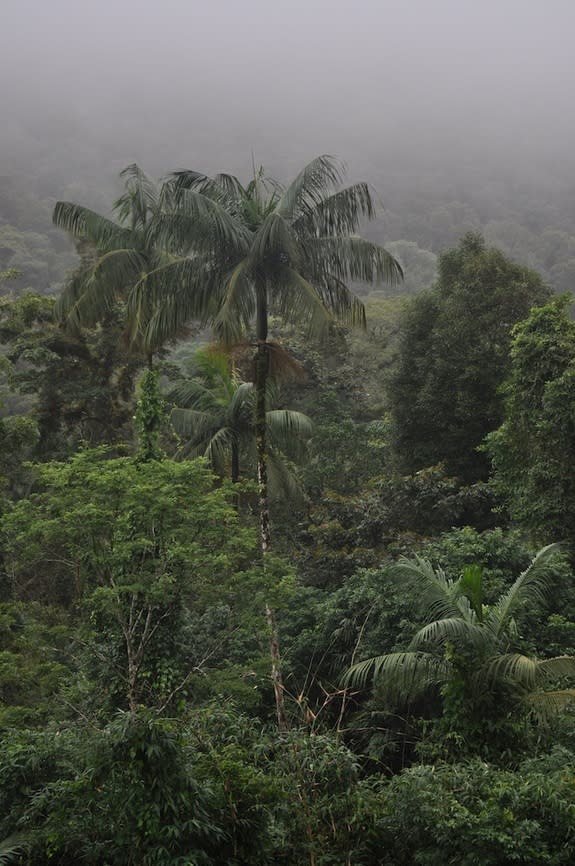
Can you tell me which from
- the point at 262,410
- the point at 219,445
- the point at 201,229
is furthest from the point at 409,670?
the point at 219,445

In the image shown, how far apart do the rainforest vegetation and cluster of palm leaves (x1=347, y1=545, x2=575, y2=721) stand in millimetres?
36

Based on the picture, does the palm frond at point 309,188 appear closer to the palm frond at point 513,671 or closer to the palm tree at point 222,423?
the palm tree at point 222,423

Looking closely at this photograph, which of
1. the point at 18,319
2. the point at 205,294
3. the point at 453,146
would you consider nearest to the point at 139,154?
the point at 453,146

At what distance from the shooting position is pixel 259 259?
11.7 metres

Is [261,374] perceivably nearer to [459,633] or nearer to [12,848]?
[459,633]

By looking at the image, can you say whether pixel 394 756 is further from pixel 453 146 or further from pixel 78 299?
pixel 453 146

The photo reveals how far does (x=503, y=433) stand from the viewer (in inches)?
613

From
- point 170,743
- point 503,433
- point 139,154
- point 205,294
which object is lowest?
point 170,743

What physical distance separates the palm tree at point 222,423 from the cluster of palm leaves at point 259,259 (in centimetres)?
379

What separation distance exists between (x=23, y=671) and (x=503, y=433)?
960 centimetres

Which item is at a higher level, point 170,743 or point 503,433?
point 503,433

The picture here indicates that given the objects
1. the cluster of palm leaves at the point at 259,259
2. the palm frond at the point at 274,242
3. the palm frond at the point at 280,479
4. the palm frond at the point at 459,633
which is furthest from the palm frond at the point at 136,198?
the palm frond at the point at 459,633

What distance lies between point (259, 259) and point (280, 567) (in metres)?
4.46

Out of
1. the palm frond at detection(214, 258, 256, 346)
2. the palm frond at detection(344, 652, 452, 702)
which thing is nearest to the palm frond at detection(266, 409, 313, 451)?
the palm frond at detection(214, 258, 256, 346)
